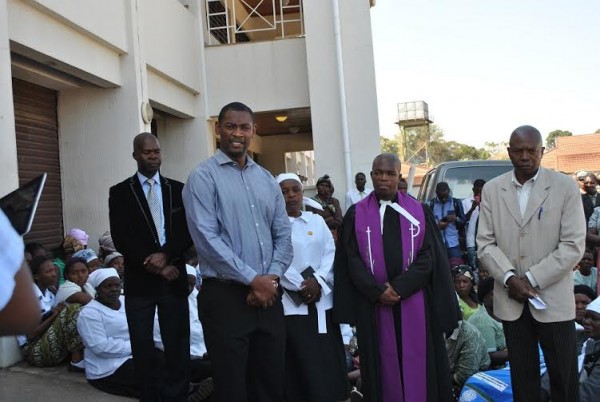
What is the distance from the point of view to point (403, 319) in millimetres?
4242

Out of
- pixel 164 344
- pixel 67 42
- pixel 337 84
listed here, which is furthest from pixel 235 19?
pixel 164 344

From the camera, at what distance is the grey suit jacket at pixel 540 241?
389 centimetres

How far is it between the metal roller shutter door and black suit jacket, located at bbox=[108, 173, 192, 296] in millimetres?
3668

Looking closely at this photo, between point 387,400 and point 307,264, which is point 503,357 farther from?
point 307,264

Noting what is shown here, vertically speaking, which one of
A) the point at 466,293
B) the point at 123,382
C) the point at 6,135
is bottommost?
the point at 123,382

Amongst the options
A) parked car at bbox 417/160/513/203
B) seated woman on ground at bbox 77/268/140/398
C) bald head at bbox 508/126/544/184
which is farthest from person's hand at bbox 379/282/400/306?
parked car at bbox 417/160/513/203

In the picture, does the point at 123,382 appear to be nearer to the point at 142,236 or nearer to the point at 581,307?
the point at 142,236

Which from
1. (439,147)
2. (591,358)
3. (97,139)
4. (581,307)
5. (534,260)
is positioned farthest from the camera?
(439,147)

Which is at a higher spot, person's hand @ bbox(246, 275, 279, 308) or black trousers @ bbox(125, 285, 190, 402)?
person's hand @ bbox(246, 275, 279, 308)

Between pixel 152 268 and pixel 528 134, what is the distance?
2634mm

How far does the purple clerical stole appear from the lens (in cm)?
423

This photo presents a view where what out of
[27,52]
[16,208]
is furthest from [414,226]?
[27,52]

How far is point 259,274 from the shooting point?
143 inches

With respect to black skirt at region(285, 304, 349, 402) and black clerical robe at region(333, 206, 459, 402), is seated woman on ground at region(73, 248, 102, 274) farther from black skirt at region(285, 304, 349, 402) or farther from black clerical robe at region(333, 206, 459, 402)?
black clerical robe at region(333, 206, 459, 402)
